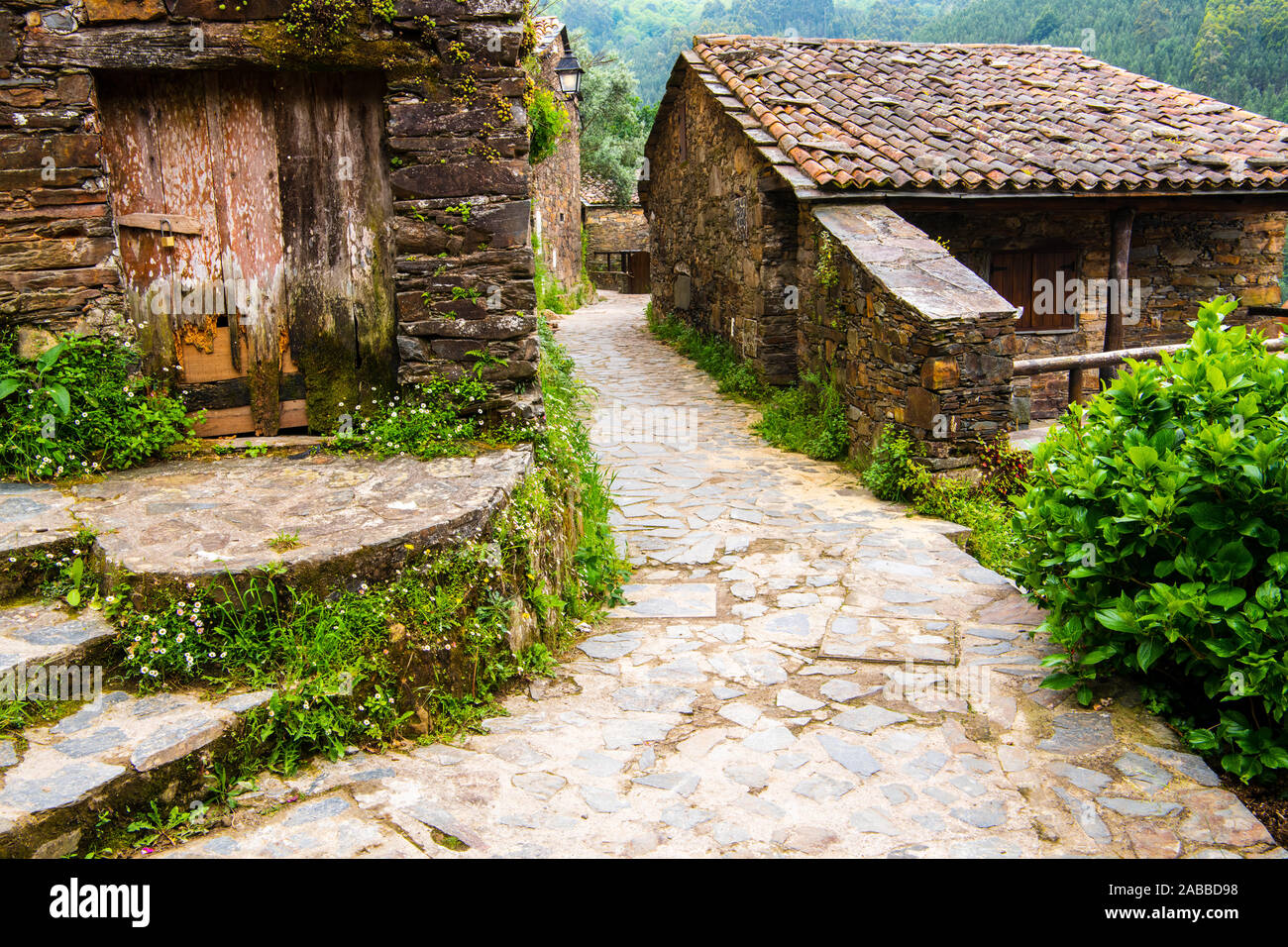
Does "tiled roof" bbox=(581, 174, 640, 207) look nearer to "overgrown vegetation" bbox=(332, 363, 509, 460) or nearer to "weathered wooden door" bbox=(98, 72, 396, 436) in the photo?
"weathered wooden door" bbox=(98, 72, 396, 436)

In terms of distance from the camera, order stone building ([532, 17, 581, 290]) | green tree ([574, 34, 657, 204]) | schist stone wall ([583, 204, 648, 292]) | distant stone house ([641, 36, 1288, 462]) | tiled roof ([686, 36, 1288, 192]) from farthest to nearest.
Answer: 1. green tree ([574, 34, 657, 204])
2. schist stone wall ([583, 204, 648, 292])
3. stone building ([532, 17, 581, 290])
4. tiled roof ([686, 36, 1288, 192])
5. distant stone house ([641, 36, 1288, 462])

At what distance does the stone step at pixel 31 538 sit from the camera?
342 centimetres

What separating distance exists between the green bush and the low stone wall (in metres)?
2.50

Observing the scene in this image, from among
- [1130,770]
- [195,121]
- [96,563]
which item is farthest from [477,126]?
[1130,770]

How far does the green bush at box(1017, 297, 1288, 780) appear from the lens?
320 centimetres

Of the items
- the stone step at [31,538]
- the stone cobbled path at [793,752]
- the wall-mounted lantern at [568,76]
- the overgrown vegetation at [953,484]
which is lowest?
the stone cobbled path at [793,752]

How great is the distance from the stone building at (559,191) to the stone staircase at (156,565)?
44.0ft

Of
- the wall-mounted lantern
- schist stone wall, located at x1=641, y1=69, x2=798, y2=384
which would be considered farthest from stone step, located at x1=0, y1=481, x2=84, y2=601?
the wall-mounted lantern

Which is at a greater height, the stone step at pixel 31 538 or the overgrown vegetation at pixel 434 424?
the overgrown vegetation at pixel 434 424

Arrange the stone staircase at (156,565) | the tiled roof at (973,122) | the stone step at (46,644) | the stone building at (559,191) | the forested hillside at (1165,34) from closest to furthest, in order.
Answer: the stone staircase at (156,565) → the stone step at (46,644) → the tiled roof at (973,122) → the stone building at (559,191) → the forested hillside at (1165,34)

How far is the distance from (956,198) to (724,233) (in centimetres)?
364

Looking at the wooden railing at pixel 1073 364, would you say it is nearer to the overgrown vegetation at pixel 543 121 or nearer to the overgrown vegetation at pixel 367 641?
the overgrown vegetation at pixel 543 121

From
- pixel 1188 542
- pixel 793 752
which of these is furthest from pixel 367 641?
pixel 1188 542

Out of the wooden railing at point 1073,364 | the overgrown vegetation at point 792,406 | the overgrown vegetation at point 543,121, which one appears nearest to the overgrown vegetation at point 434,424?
the overgrown vegetation at point 543,121
